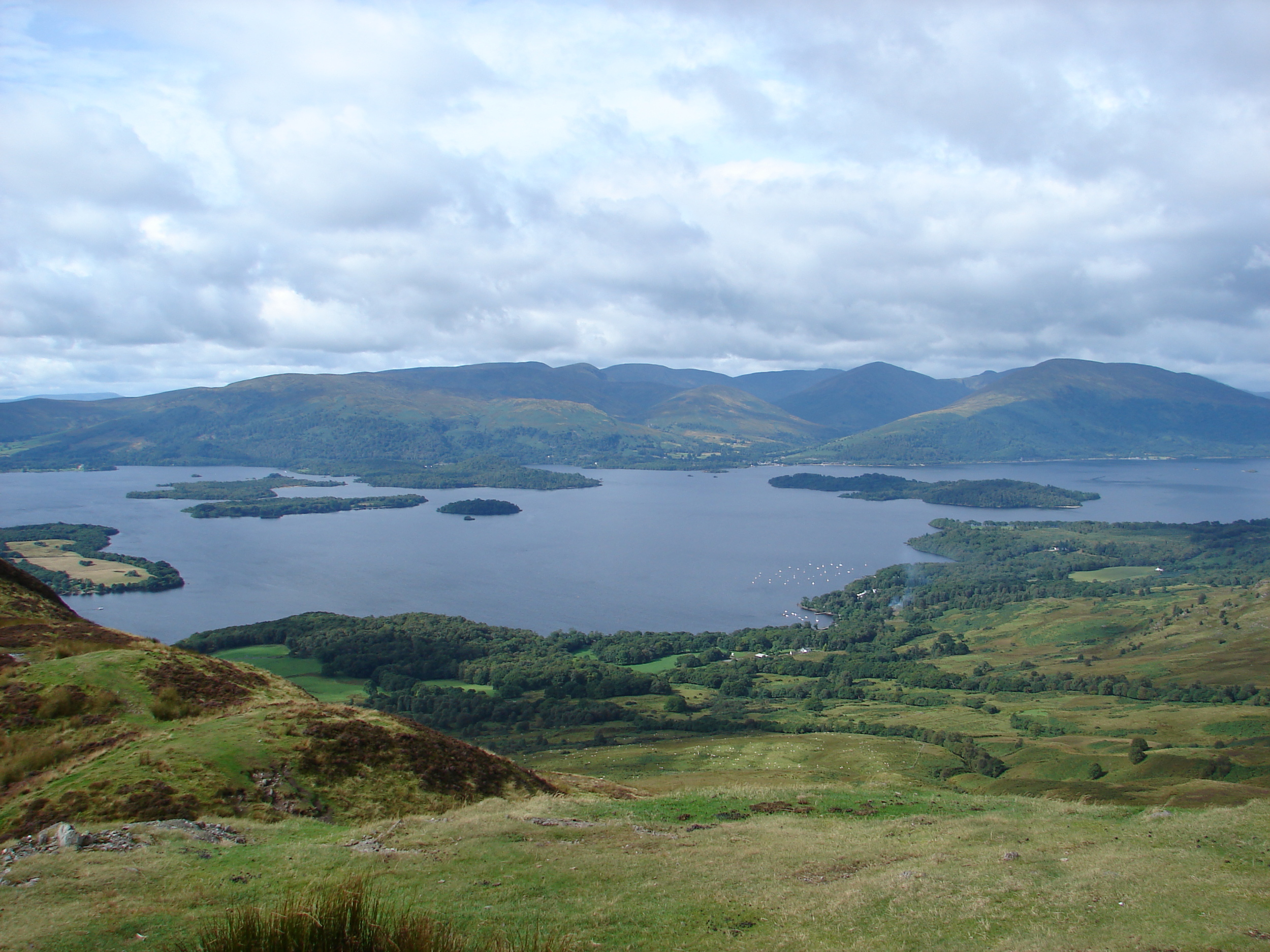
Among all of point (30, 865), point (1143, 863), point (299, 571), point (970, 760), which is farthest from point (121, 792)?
point (299, 571)

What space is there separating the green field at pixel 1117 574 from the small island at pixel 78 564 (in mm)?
188517

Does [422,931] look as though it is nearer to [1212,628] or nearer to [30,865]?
[30,865]

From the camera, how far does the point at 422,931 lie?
8.09 metres

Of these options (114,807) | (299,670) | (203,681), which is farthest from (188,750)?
(299,670)

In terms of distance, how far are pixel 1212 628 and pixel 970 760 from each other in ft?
280

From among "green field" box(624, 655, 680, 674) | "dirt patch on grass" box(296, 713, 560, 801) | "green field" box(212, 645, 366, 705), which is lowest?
"green field" box(624, 655, 680, 674)

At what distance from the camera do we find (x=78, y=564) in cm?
16400

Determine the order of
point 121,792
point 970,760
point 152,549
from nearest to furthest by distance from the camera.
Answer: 1. point 121,792
2. point 970,760
3. point 152,549

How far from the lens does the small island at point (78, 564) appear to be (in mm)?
149125

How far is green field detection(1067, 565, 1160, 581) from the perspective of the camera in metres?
171

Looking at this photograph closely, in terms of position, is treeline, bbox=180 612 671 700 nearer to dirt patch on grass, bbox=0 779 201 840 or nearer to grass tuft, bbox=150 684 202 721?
grass tuft, bbox=150 684 202 721

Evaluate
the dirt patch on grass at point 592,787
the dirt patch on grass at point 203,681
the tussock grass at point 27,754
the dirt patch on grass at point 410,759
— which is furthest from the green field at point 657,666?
the tussock grass at point 27,754

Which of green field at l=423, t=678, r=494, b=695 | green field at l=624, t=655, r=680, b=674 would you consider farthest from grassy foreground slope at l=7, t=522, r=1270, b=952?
green field at l=624, t=655, r=680, b=674

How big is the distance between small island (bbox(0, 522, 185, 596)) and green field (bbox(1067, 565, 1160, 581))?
189 metres
